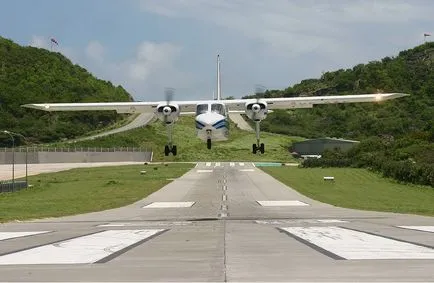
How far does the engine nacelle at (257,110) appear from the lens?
5259cm

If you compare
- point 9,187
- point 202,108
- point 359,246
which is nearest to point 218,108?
point 202,108

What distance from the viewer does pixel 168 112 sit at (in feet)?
169

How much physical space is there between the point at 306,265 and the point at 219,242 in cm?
588

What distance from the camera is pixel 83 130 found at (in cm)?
16675

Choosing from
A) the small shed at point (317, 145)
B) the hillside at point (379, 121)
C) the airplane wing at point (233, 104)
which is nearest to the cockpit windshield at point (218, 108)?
the airplane wing at point (233, 104)

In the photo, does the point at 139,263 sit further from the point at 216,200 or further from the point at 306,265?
the point at 216,200

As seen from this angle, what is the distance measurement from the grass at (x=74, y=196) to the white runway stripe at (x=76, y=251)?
571 inches

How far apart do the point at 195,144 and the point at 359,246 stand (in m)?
112

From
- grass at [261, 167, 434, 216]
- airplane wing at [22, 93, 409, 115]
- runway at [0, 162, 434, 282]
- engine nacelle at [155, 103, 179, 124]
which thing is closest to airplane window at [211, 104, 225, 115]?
airplane wing at [22, 93, 409, 115]

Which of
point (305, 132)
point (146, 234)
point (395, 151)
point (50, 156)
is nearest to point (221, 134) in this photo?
point (146, 234)

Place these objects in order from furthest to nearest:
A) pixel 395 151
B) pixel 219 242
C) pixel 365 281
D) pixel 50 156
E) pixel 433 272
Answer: pixel 50 156 < pixel 395 151 < pixel 219 242 < pixel 433 272 < pixel 365 281

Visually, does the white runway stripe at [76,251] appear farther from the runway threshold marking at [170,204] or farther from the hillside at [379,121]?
the hillside at [379,121]

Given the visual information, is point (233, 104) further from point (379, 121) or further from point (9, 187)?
point (379, 121)

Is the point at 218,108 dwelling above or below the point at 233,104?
below
